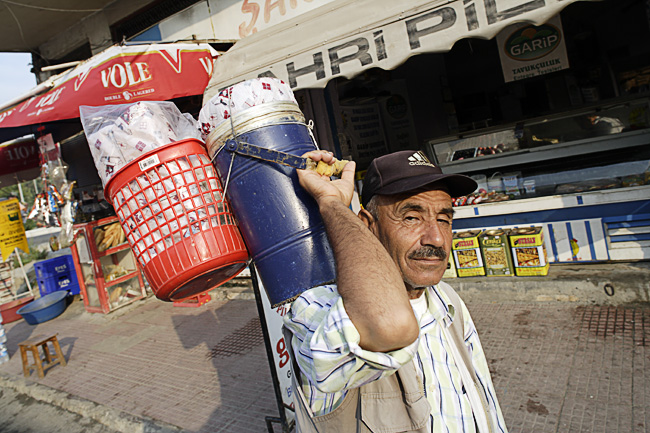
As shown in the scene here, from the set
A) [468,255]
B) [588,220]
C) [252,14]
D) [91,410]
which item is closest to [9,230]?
[91,410]

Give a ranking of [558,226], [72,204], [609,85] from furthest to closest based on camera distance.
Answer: [609,85]
[72,204]
[558,226]

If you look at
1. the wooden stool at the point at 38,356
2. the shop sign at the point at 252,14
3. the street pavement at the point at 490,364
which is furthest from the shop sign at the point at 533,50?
the wooden stool at the point at 38,356

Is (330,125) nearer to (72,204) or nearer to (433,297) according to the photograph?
(72,204)

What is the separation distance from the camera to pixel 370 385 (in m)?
1.16

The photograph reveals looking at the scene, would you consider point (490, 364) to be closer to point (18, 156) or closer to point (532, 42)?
point (532, 42)

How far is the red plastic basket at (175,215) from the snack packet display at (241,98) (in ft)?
0.45

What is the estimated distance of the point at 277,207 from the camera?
1514mm

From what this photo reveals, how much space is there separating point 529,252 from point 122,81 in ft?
16.6

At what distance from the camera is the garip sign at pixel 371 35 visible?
3.07 meters

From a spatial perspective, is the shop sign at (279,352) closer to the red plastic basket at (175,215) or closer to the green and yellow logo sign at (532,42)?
the red plastic basket at (175,215)

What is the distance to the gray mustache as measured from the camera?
1.43 meters

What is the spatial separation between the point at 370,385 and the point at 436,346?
12.8 inches

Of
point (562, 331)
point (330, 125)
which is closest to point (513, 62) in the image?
point (330, 125)

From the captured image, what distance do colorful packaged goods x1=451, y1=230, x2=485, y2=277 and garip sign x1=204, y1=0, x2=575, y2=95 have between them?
2760 mm
